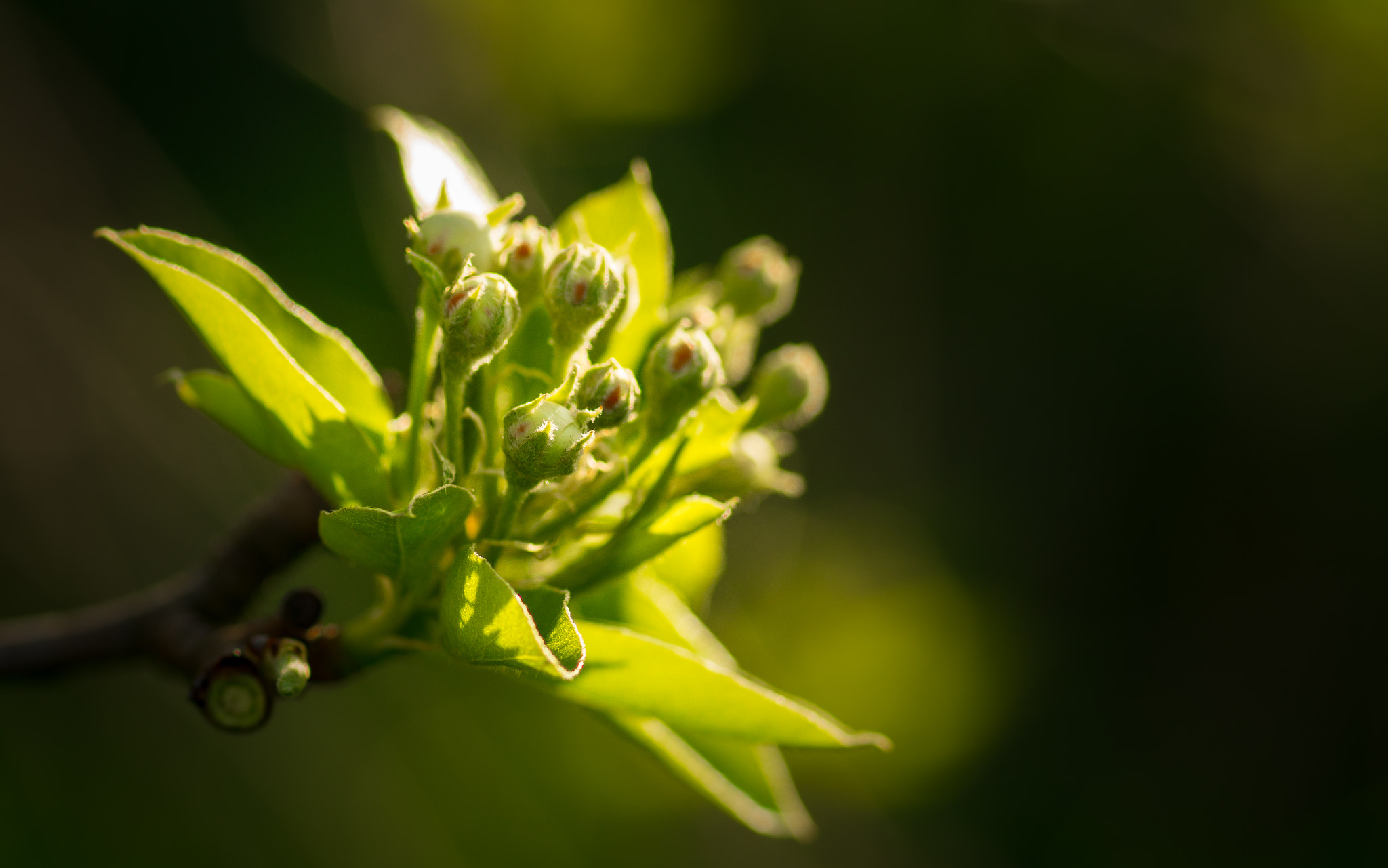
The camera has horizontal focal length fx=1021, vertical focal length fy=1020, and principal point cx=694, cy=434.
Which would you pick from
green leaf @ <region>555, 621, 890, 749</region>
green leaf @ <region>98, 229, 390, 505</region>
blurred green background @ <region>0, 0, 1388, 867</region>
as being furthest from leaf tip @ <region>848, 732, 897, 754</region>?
blurred green background @ <region>0, 0, 1388, 867</region>

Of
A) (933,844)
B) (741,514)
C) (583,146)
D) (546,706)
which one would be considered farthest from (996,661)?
(583,146)

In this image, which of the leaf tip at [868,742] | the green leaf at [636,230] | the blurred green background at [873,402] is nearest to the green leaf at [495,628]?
the leaf tip at [868,742]

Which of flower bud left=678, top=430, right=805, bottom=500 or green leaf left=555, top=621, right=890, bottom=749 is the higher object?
flower bud left=678, top=430, right=805, bottom=500

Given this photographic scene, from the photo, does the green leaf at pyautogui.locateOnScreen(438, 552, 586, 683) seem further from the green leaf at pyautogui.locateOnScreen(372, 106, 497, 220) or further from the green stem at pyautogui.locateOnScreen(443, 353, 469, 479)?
the green leaf at pyautogui.locateOnScreen(372, 106, 497, 220)

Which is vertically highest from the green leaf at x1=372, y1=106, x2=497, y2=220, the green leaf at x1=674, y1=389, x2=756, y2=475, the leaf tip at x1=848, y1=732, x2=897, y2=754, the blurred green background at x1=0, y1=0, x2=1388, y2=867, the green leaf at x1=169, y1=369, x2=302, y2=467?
the green leaf at x1=372, y1=106, x2=497, y2=220

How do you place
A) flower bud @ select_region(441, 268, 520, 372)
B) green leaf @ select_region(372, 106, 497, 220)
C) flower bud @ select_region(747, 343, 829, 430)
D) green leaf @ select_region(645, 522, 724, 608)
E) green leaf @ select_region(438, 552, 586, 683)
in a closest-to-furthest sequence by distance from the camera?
green leaf @ select_region(438, 552, 586, 683), flower bud @ select_region(441, 268, 520, 372), green leaf @ select_region(372, 106, 497, 220), flower bud @ select_region(747, 343, 829, 430), green leaf @ select_region(645, 522, 724, 608)

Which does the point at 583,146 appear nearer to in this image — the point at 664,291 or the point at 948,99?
the point at 948,99

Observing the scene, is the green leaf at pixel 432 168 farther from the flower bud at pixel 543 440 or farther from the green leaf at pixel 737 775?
the green leaf at pixel 737 775
